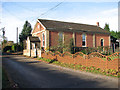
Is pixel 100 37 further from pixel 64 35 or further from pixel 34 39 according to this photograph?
pixel 34 39

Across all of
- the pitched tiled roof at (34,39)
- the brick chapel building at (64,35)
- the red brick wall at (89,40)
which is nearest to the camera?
the brick chapel building at (64,35)

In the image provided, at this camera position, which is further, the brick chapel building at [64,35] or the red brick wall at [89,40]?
the red brick wall at [89,40]

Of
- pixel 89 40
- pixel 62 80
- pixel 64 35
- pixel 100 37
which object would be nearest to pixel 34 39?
pixel 64 35

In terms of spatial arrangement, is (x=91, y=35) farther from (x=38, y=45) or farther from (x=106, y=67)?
(x=106, y=67)

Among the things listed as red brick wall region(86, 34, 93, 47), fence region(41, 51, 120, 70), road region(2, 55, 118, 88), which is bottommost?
road region(2, 55, 118, 88)

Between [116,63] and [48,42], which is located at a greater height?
[48,42]

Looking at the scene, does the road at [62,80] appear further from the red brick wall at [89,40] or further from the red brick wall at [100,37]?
the red brick wall at [100,37]

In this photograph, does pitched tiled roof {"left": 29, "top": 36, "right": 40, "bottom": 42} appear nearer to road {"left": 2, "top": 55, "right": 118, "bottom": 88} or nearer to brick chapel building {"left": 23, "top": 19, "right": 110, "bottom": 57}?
brick chapel building {"left": 23, "top": 19, "right": 110, "bottom": 57}

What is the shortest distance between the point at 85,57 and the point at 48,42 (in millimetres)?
12487

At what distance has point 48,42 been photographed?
909 inches

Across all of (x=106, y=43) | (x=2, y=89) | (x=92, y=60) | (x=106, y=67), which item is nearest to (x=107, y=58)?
(x=106, y=67)

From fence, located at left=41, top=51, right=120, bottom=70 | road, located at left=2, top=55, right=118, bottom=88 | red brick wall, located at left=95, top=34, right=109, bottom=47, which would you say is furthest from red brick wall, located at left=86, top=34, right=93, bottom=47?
road, located at left=2, top=55, right=118, bottom=88

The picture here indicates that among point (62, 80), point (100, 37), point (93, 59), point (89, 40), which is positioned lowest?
point (62, 80)

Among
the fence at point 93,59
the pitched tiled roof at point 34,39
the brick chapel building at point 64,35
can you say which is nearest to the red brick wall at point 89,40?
the brick chapel building at point 64,35
